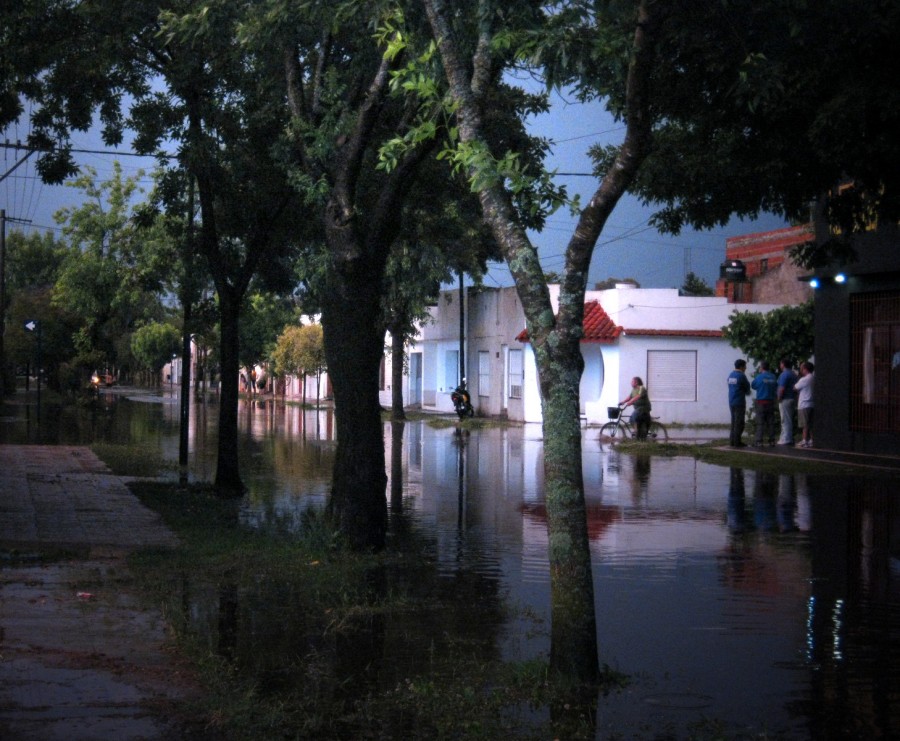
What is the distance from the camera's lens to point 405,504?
17.0 metres

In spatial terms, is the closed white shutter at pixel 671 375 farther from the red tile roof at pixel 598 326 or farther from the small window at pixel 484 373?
the small window at pixel 484 373

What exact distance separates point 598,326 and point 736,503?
22362 millimetres

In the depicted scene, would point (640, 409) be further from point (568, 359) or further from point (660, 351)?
point (568, 359)

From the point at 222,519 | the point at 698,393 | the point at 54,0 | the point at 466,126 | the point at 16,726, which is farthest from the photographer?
the point at 698,393

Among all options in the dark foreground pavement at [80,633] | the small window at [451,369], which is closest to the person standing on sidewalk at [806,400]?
the dark foreground pavement at [80,633]

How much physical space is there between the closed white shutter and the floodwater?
14586mm

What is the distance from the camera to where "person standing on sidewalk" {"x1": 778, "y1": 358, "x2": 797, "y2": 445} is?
86.0 ft

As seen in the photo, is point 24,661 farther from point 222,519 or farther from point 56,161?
point 56,161

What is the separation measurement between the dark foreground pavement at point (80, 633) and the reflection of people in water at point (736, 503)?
6.90 metres

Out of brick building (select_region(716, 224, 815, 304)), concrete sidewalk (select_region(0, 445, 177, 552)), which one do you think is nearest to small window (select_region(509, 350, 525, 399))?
brick building (select_region(716, 224, 815, 304))

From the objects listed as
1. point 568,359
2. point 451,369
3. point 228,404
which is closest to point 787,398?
point 228,404

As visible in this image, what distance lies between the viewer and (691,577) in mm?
11281

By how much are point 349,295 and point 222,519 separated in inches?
163

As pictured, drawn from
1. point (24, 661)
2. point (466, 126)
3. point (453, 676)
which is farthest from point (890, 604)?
point (24, 661)
